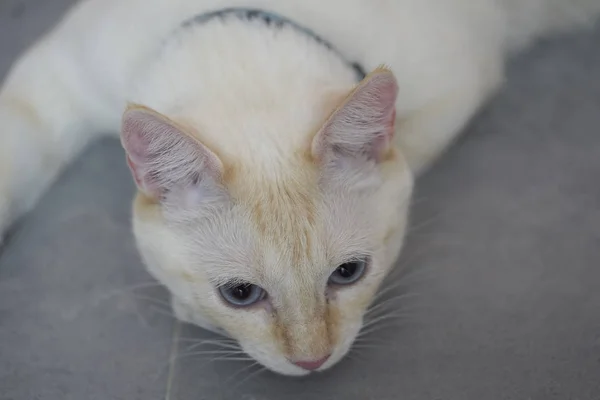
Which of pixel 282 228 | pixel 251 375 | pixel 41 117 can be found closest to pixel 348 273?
pixel 282 228

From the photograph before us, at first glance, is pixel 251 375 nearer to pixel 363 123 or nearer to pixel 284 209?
pixel 284 209

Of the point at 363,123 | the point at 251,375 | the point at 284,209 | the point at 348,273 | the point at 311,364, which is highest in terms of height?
the point at 363,123

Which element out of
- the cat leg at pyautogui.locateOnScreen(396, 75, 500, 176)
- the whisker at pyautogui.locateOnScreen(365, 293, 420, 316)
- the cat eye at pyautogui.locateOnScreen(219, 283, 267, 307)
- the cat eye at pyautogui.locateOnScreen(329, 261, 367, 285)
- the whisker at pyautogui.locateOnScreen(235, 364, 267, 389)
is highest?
the cat leg at pyautogui.locateOnScreen(396, 75, 500, 176)

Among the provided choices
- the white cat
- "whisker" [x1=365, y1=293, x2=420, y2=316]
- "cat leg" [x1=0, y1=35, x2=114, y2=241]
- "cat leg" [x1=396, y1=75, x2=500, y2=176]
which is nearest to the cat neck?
the white cat

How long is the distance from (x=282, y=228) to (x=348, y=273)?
138 millimetres

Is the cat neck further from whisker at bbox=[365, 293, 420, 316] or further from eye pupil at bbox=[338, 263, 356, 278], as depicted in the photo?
whisker at bbox=[365, 293, 420, 316]

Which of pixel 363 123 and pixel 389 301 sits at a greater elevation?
pixel 363 123

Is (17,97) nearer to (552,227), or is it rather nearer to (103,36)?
(103,36)

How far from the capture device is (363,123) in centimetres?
100

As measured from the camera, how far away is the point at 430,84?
1322 mm

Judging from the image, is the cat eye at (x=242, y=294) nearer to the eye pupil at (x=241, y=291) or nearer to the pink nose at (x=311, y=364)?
the eye pupil at (x=241, y=291)

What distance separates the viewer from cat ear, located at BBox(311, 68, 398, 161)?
3.06 ft

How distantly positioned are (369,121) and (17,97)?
770 mm

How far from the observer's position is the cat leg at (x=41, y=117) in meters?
1.37
